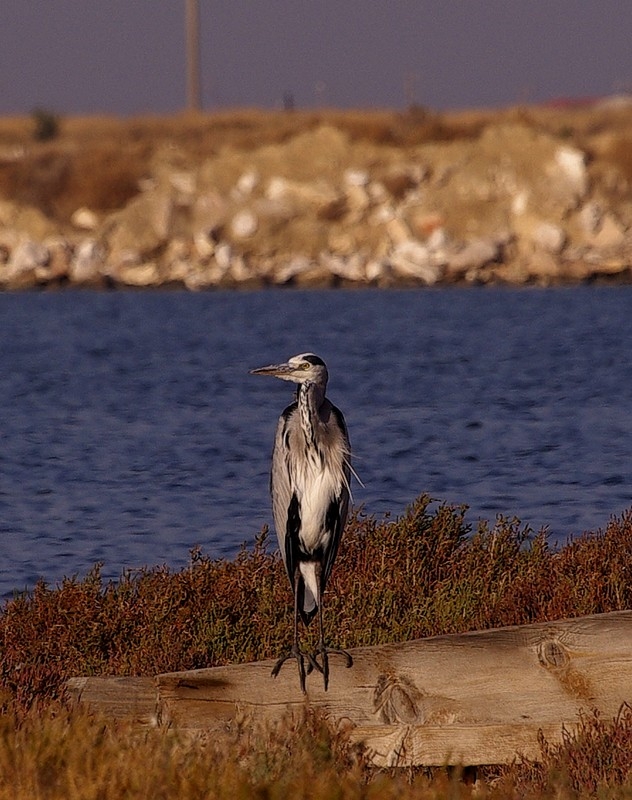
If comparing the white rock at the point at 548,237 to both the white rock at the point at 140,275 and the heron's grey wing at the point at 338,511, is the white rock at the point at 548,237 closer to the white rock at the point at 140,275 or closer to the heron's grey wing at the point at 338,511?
the white rock at the point at 140,275

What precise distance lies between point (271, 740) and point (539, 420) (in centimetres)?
1491

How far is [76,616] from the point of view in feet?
27.7

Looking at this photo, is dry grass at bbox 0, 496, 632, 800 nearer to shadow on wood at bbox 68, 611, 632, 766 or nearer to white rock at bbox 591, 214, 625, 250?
shadow on wood at bbox 68, 611, 632, 766

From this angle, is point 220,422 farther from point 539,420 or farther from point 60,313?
point 60,313

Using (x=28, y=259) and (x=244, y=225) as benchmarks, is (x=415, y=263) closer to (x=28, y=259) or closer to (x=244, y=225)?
(x=244, y=225)

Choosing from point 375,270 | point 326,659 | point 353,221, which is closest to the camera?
point 326,659

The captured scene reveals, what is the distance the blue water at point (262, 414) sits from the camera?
13359 millimetres

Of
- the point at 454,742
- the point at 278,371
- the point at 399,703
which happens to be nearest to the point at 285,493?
the point at 278,371

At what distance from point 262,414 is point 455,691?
50.9ft

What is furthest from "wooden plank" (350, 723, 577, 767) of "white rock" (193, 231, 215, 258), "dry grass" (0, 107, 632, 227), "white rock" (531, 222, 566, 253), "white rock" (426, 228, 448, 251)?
"dry grass" (0, 107, 632, 227)

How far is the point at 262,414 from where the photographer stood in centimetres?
2164

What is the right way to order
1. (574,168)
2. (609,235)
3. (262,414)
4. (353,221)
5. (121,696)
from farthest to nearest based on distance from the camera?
(574,168) < (353,221) < (609,235) < (262,414) < (121,696)

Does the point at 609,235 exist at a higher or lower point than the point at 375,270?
higher

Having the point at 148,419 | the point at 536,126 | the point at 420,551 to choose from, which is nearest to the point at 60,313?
the point at 148,419
